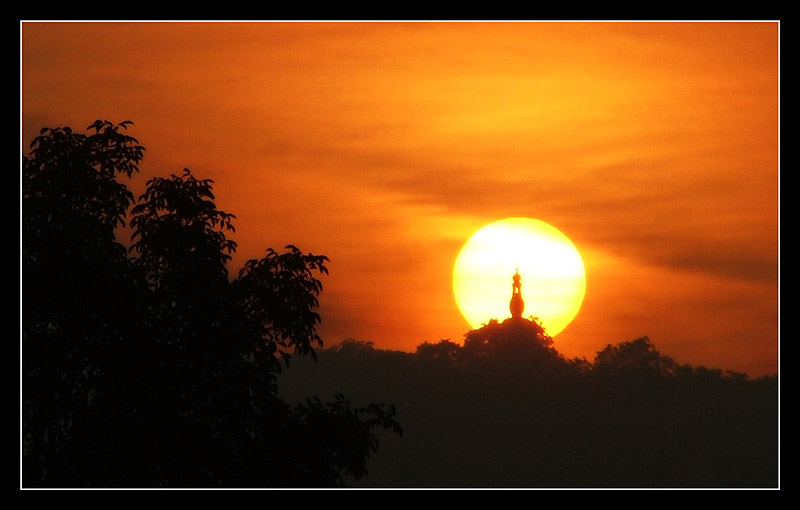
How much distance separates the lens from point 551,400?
150250mm

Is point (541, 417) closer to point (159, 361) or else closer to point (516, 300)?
point (516, 300)

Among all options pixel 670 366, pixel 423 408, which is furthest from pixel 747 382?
pixel 423 408

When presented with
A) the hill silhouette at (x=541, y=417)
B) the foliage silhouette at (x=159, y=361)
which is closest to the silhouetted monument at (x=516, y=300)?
the hill silhouette at (x=541, y=417)

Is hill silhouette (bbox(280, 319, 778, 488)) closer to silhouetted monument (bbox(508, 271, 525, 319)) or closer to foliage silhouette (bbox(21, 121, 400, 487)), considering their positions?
silhouetted monument (bbox(508, 271, 525, 319))

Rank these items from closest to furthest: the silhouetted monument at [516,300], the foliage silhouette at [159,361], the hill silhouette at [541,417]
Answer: the foliage silhouette at [159,361], the hill silhouette at [541,417], the silhouetted monument at [516,300]

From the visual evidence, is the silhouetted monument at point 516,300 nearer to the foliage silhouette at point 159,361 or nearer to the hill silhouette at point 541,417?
the hill silhouette at point 541,417

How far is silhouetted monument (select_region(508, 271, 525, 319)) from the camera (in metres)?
157

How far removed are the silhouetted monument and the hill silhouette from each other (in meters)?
1.66

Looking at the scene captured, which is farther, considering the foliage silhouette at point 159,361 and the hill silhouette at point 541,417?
the hill silhouette at point 541,417

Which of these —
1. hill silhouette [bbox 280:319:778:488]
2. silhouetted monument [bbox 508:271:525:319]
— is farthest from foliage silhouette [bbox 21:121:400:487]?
silhouetted monument [bbox 508:271:525:319]

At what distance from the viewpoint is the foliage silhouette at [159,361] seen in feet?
64.5

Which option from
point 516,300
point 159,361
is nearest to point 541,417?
point 516,300

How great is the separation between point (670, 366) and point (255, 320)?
15099cm

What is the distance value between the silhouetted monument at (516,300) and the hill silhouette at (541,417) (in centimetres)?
166
